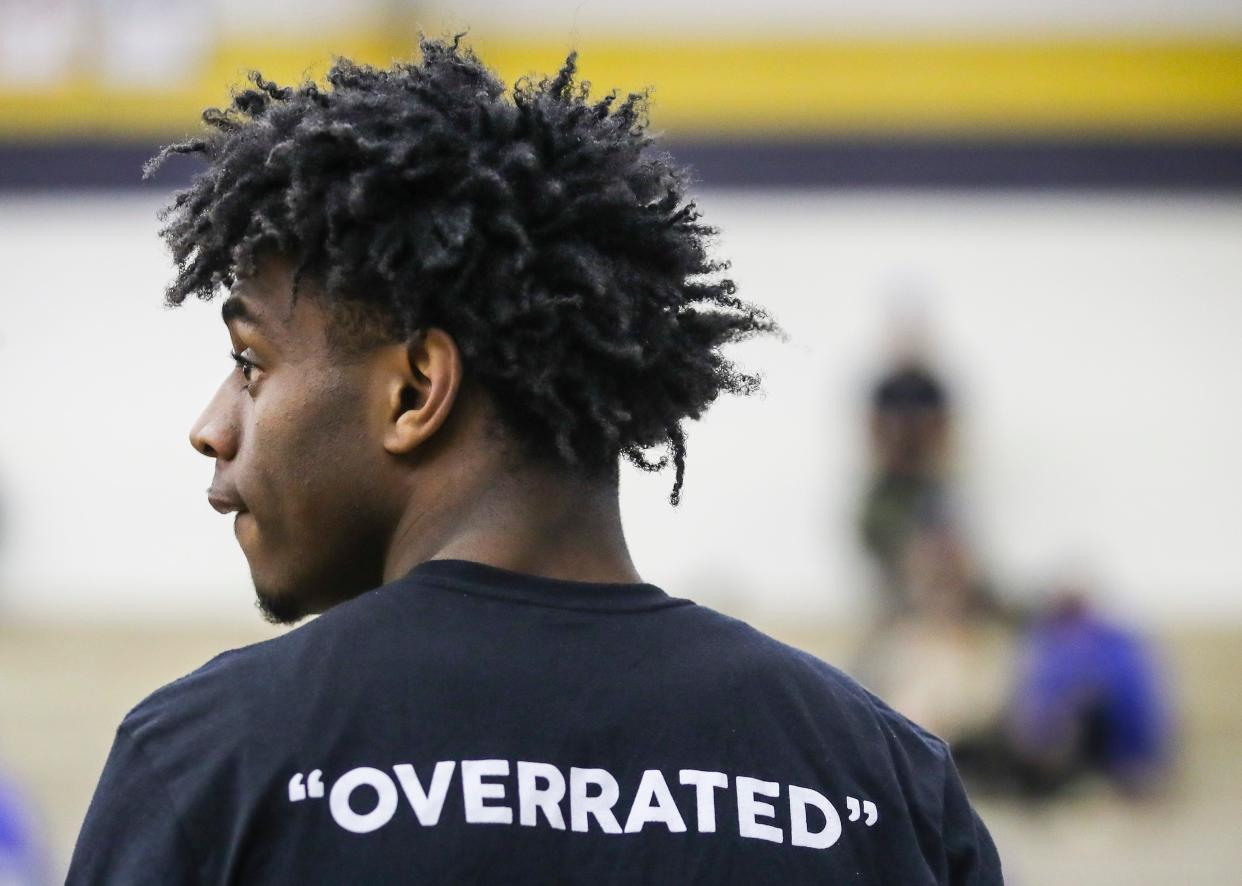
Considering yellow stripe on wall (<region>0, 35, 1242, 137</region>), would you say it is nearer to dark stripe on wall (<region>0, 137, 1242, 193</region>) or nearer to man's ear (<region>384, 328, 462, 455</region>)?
dark stripe on wall (<region>0, 137, 1242, 193</region>)

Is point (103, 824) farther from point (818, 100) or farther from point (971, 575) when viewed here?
point (818, 100)

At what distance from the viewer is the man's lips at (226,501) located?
172 centimetres

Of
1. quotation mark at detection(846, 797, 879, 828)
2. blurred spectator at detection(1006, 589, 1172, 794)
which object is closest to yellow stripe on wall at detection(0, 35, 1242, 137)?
blurred spectator at detection(1006, 589, 1172, 794)

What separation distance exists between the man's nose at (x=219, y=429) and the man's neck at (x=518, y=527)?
21 centimetres

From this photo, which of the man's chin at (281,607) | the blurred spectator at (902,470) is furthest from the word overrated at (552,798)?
Answer: the blurred spectator at (902,470)

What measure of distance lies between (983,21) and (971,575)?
18.4 ft

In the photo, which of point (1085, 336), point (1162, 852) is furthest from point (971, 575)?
point (1085, 336)

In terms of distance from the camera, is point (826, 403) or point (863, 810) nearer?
point (863, 810)

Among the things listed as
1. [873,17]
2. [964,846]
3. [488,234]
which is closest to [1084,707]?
[964,846]

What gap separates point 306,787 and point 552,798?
21 cm

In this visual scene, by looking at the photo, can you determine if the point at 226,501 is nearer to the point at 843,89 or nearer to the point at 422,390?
the point at 422,390

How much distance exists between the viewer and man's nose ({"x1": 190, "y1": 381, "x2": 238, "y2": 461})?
67.9 inches

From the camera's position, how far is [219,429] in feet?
5.67

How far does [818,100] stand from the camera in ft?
37.4
